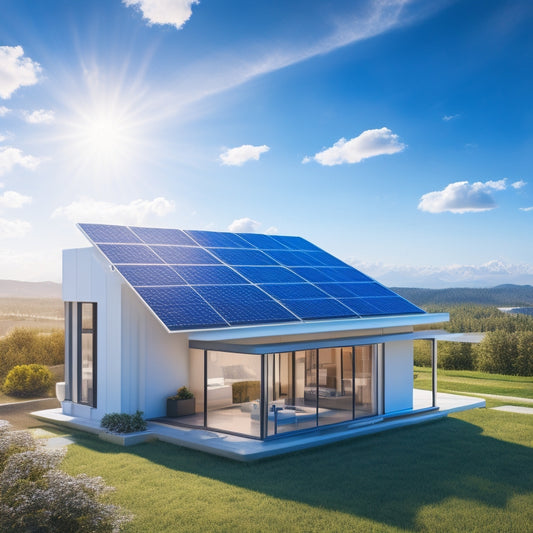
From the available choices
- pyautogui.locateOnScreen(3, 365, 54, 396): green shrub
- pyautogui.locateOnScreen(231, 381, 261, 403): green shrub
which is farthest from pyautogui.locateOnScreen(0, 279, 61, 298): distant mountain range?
pyautogui.locateOnScreen(231, 381, 261, 403): green shrub

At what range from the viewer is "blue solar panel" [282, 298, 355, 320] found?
16.0m

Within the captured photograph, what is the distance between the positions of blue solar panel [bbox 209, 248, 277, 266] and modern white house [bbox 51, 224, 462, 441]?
0.38ft

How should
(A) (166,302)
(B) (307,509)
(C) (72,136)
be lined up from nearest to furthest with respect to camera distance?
(B) (307,509)
(A) (166,302)
(C) (72,136)

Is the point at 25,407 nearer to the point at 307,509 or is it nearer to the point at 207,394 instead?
the point at 207,394

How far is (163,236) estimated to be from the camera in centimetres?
1881

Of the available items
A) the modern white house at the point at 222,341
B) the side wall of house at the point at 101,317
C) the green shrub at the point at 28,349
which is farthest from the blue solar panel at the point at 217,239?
the green shrub at the point at 28,349

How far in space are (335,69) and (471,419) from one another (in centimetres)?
1771

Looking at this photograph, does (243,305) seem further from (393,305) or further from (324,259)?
(324,259)

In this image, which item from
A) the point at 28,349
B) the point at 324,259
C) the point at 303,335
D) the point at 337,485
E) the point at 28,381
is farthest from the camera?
the point at 28,349

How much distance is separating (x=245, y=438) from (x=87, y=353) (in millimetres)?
5884

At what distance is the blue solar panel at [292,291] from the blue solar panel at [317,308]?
29cm

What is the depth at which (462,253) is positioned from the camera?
55.5 meters

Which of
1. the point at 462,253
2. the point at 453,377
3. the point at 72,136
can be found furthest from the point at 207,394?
the point at 462,253

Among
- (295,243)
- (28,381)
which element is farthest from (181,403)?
(28,381)
